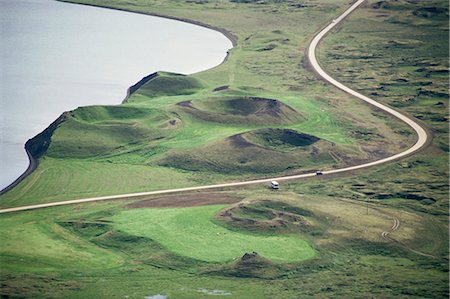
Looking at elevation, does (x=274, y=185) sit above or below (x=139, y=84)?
below

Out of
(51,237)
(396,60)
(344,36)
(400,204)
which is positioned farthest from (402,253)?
(344,36)

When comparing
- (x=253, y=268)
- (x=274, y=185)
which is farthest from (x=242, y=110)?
(x=253, y=268)

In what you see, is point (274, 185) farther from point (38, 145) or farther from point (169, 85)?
point (169, 85)

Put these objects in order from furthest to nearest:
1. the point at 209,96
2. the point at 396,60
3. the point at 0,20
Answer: the point at 0,20, the point at 396,60, the point at 209,96

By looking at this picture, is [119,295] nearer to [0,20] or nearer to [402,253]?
[402,253]

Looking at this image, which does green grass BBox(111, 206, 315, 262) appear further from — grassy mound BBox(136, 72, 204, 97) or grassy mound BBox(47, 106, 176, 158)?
grassy mound BBox(136, 72, 204, 97)

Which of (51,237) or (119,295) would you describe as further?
(51,237)
